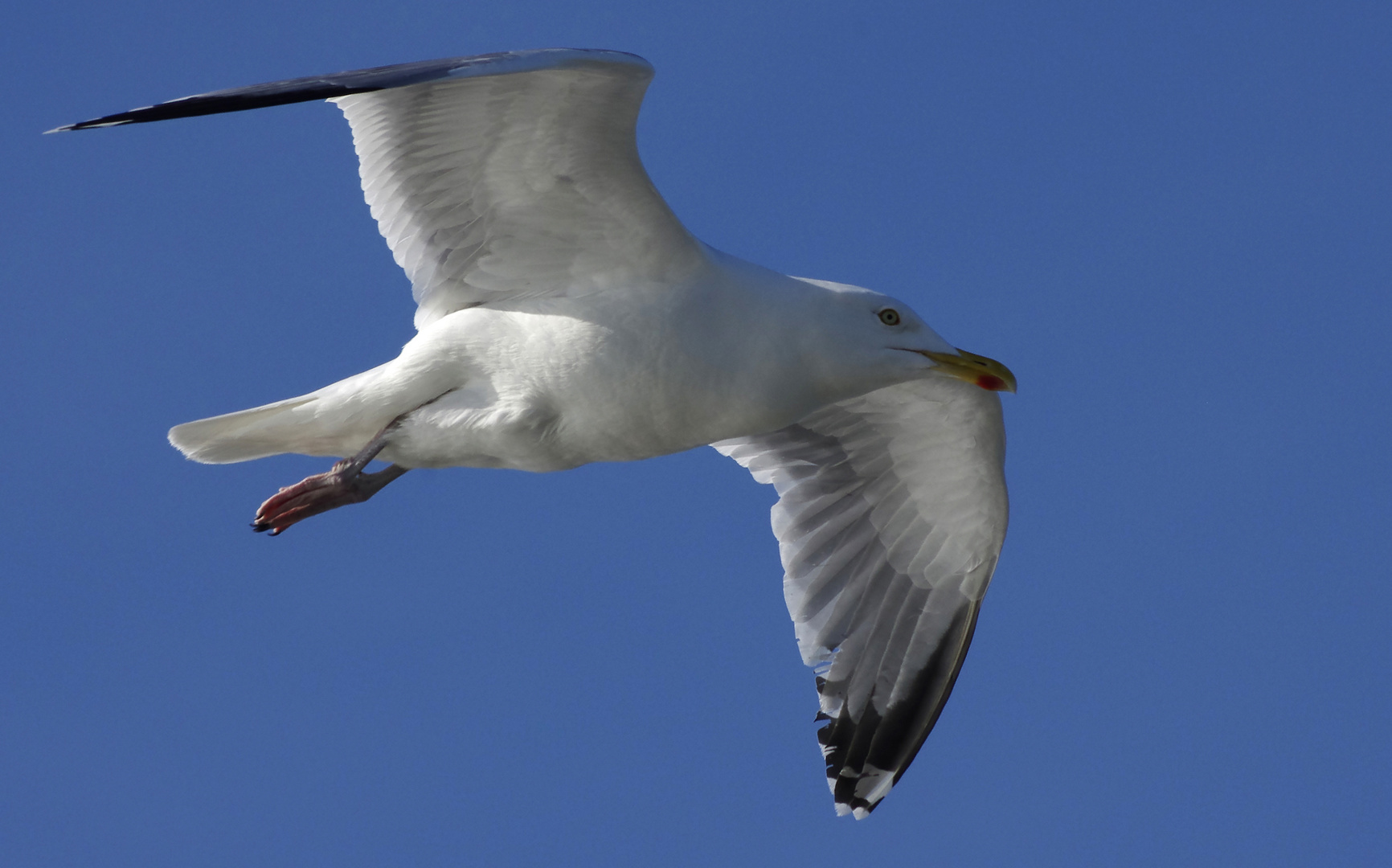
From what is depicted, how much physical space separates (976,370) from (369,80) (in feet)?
8.52

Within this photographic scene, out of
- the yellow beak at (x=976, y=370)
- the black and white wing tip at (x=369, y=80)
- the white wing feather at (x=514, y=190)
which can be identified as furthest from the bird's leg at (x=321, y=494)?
the yellow beak at (x=976, y=370)

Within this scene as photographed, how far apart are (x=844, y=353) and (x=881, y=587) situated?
1.88 m

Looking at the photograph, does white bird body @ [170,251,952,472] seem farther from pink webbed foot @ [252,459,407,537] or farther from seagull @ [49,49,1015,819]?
pink webbed foot @ [252,459,407,537]

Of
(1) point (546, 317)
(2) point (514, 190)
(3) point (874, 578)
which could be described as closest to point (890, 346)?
(1) point (546, 317)

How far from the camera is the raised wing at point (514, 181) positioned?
5.83 metres

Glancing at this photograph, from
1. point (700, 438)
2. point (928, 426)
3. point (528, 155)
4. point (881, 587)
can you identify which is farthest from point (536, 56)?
point (881, 587)

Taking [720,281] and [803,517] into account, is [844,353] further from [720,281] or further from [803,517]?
[803,517]

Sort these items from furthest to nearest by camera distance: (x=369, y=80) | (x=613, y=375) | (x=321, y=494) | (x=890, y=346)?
(x=321, y=494)
(x=890, y=346)
(x=613, y=375)
(x=369, y=80)

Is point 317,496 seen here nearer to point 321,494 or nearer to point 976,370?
point 321,494

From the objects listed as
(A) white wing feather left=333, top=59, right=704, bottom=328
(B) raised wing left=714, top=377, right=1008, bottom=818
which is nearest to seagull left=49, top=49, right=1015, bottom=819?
(A) white wing feather left=333, top=59, right=704, bottom=328

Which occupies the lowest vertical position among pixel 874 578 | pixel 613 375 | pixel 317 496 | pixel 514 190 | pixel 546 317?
pixel 317 496

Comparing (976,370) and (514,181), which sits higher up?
(514,181)

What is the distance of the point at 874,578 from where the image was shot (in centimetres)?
788

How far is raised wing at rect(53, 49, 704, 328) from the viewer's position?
19.1ft
